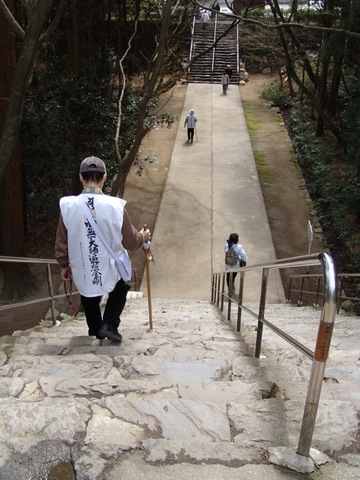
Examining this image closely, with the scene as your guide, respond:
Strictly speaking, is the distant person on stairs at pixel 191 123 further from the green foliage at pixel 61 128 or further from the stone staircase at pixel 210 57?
the stone staircase at pixel 210 57

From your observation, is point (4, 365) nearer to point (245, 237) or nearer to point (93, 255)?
point (93, 255)

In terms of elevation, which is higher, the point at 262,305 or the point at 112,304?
the point at 262,305

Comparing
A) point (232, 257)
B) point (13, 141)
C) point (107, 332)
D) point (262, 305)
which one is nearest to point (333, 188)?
point (232, 257)

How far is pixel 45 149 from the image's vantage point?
10.9 m

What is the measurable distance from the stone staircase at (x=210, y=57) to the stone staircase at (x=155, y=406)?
964 inches

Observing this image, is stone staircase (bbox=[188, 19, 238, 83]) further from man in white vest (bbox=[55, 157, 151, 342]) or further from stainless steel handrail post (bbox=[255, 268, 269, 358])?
stainless steel handrail post (bbox=[255, 268, 269, 358])

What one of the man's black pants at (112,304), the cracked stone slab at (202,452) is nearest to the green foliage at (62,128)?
the man's black pants at (112,304)

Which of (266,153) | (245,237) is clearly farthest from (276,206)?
(266,153)

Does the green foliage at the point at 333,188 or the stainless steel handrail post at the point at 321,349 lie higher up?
the stainless steel handrail post at the point at 321,349

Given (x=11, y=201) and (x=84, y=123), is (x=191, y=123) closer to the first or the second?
(x=84, y=123)

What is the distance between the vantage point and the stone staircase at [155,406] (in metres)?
1.96

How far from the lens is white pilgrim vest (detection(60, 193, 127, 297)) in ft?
11.0

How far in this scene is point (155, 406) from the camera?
7.95 ft

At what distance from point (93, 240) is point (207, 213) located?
1068cm
